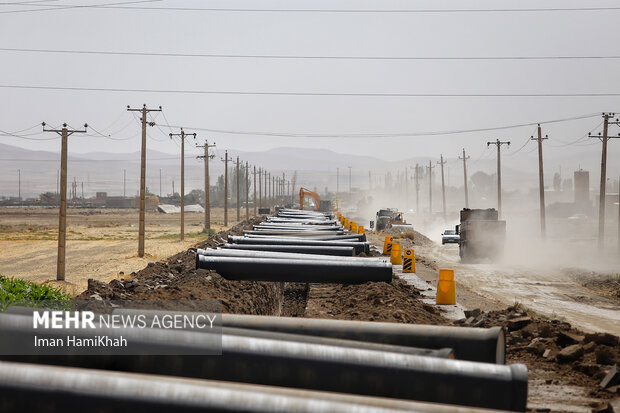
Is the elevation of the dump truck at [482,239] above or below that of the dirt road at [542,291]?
above

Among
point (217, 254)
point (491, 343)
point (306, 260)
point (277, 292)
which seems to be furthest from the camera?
point (277, 292)

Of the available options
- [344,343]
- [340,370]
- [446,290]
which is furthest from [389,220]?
[340,370]

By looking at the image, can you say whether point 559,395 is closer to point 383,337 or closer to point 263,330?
point 383,337

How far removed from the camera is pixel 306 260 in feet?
46.8

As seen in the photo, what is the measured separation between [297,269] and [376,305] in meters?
1.74

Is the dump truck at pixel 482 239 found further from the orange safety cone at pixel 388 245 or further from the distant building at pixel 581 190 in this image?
the distant building at pixel 581 190

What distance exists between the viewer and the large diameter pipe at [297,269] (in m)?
13.9

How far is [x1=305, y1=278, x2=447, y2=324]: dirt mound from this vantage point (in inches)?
476

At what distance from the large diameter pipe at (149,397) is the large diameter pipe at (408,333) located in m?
2.16

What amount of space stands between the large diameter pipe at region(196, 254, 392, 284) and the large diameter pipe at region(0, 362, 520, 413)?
916cm

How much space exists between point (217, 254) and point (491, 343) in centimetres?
978

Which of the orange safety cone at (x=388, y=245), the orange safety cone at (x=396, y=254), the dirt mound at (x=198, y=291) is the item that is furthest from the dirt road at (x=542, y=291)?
the dirt mound at (x=198, y=291)

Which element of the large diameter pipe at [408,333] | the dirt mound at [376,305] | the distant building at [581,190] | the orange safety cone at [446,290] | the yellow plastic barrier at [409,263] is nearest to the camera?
the large diameter pipe at [408,333]

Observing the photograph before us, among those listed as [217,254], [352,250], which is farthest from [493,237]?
[217,254]
